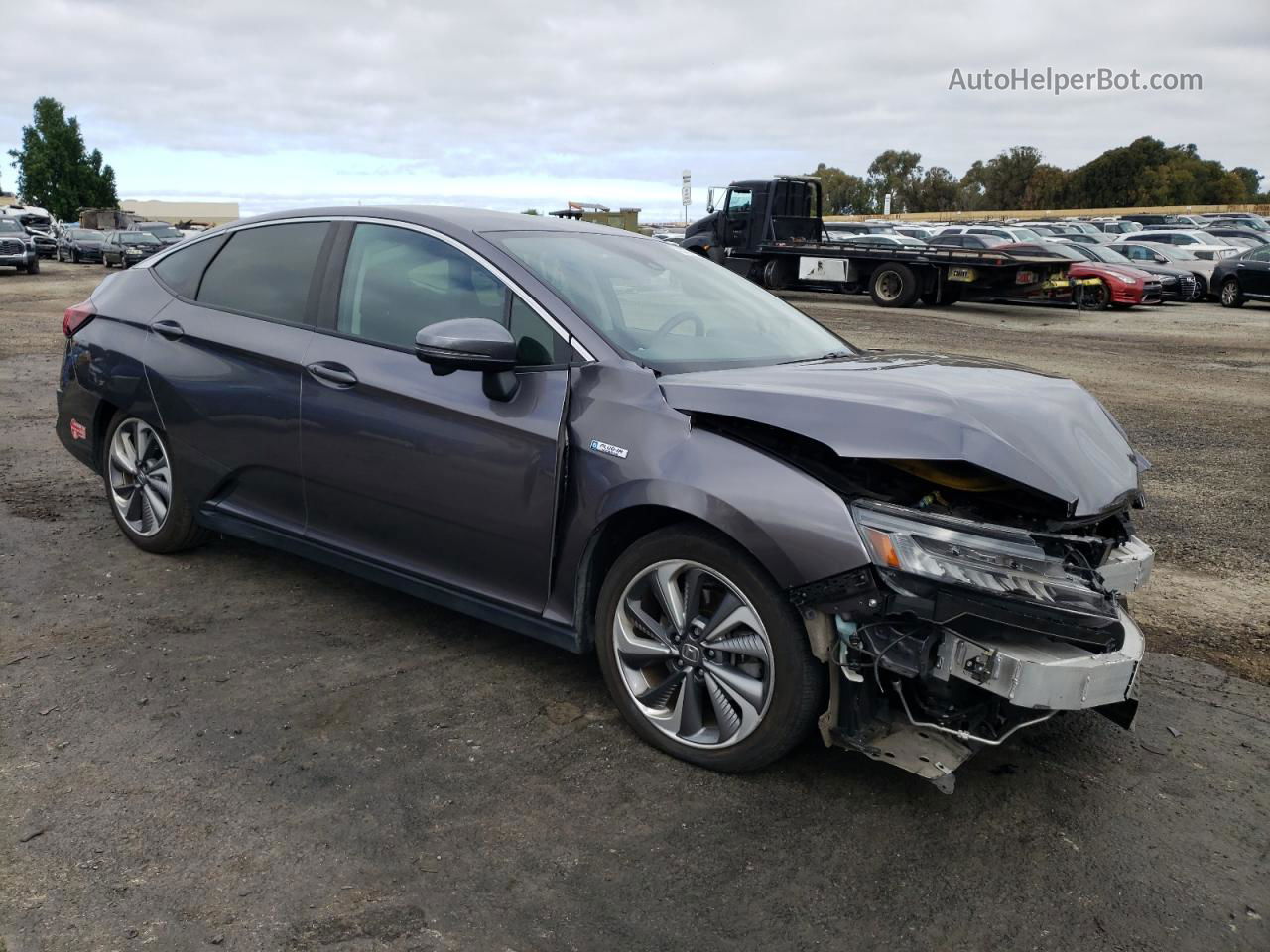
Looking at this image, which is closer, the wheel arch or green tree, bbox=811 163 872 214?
the wheel arch

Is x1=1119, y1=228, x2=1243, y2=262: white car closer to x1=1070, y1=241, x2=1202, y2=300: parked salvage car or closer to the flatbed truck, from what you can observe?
x1=1070, y1=241, x2=1202, y2=300: parked salvage car

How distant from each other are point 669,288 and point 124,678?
243 centimetres

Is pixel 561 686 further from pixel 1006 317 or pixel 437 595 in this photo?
pixel 1006 317

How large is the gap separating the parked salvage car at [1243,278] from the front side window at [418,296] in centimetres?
2434

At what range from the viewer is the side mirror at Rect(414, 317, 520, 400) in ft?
11.7

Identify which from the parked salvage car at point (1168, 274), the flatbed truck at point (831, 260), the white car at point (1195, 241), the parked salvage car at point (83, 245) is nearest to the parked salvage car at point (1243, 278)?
the parked salvage car at point (1168, 274)

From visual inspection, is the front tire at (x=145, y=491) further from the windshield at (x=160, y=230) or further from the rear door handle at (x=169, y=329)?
the windshield at (x=160, y=230)

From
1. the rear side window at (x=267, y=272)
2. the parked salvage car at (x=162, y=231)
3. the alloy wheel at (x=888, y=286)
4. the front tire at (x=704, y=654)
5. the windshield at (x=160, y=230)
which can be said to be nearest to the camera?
the front tire at (x=704, y=654)

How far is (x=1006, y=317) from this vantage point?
877 inches

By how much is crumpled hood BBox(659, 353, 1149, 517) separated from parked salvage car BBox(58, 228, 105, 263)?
4194 cm

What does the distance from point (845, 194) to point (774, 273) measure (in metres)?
99.3

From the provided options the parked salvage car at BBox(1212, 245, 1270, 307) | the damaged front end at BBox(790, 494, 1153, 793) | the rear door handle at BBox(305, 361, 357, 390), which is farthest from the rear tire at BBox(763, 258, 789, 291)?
the damaged front end at BBox(790, 494, 1153, 793)

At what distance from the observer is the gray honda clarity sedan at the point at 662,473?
2975 millimetres

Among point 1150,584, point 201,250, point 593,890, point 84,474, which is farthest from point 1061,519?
point 84,474
